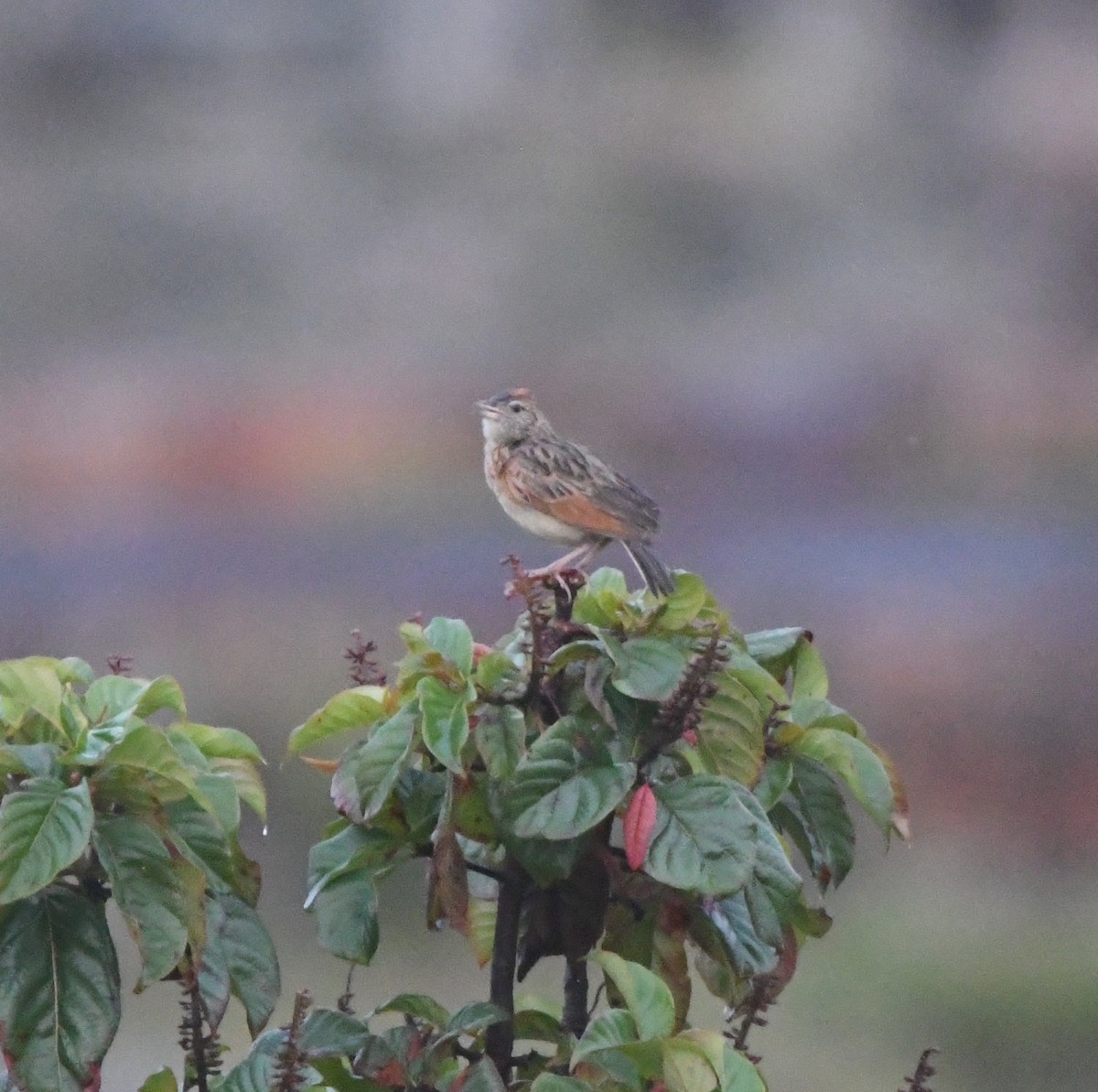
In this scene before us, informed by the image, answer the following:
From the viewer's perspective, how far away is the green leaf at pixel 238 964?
812mm

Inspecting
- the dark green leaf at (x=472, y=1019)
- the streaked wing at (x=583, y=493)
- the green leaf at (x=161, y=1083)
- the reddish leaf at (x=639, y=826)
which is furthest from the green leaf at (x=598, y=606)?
the streaked wing at (x=583, y=493)

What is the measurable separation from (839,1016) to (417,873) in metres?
0.58

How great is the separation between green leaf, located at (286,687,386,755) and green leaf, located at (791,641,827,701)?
250 mm

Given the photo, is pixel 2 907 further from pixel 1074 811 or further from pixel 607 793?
pixel 1074 811

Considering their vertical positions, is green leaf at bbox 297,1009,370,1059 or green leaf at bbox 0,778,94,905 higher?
green leaf at bbox 0,778,94,905

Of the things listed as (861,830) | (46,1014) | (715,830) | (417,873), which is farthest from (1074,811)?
(46,1014)

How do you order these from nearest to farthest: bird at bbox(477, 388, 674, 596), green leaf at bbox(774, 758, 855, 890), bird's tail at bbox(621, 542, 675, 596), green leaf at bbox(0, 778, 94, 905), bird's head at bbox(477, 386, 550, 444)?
green leaf at bbox(0, 778, 94, 905), green leaf at bbox(774, 758, 855, 890), bird's tail at bbox(621, 542, 675, 596), bird at bbox(477, 388, 674, 596), bird's head at bbox(477, 386, 550, 444)

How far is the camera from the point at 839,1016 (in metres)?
2.04

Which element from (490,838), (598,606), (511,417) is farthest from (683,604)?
(511,417)

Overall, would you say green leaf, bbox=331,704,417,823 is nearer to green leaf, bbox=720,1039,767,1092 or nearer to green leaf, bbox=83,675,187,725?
green leaf, bbox=83,675,187,725

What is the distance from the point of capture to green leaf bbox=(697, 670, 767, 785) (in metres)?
0.82

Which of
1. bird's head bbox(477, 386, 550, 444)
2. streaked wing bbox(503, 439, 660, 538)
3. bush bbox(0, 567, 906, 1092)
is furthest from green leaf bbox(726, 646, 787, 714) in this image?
bird's head bbox(477, 386, 550, 444)

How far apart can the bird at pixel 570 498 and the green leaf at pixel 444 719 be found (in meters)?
0.52

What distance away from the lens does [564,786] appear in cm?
77
